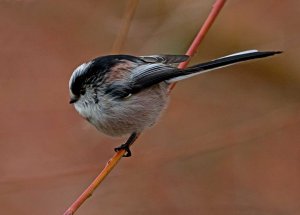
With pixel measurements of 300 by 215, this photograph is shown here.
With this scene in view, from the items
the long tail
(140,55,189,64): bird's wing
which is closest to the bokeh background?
(140,55,189,64): bird's wing

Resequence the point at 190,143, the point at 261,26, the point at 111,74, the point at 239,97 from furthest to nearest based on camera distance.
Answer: the point at 239,97 < the point at 261,26 < the point at 190,143 < the point at 111,74

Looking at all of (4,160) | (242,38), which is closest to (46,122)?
(4,160)

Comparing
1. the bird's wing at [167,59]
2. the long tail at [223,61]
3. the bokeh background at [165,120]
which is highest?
the long tail at [223,61]

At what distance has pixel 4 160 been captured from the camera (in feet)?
17.6

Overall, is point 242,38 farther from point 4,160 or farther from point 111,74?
point 4,160

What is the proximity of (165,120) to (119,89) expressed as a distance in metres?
2.28

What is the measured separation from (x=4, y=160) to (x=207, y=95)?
6.67 feet

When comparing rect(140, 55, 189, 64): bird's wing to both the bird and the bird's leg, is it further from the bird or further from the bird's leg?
the bird's leg

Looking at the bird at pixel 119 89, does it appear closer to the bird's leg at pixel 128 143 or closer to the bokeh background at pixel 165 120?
the bird's leg at pixel 128 143

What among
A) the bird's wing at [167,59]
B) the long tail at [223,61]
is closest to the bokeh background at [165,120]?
the bird's wing at [167,59]

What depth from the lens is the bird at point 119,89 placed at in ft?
10.2

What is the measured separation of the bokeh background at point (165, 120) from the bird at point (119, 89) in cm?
26

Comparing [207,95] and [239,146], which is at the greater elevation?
[207,95]

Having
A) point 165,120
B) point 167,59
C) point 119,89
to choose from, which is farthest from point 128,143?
point 165,120
